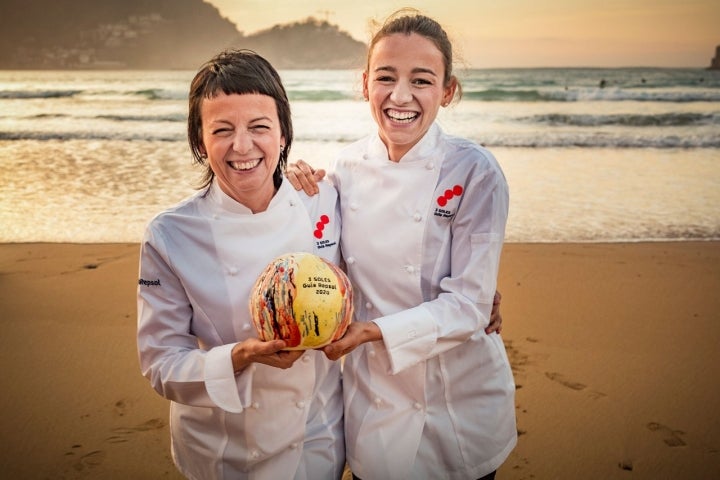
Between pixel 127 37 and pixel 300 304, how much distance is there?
48427mm

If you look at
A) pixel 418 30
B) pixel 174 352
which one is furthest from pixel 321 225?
pixel 418 30

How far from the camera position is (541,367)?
4449 millimetres

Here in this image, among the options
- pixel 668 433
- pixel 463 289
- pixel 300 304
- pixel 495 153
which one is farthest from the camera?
pixel 495 153

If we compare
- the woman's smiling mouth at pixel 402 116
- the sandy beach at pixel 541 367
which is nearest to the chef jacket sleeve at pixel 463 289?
the woman's smiling mouth at pixel 402 116

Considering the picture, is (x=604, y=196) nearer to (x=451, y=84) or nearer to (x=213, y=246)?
(x=451, y=84)

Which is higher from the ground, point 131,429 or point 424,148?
point 424,148

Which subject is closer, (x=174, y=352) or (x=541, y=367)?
(x=174, y=352)

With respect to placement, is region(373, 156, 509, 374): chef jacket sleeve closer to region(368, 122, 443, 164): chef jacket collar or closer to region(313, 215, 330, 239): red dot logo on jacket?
region(368, 122, 443, 164): chef jacket collar

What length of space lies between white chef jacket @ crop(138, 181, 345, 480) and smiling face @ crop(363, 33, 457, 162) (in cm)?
47

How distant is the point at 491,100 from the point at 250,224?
22.0 m

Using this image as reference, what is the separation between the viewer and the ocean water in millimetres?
7934

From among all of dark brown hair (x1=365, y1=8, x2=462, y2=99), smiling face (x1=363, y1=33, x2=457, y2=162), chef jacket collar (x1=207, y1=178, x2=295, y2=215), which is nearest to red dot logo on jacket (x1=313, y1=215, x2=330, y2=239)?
chef jacket collar (x1=207, y1=178, x2=295, y2=215)

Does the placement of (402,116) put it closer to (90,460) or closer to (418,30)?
(418,30)

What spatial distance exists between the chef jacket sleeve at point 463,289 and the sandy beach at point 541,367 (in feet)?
5.50
